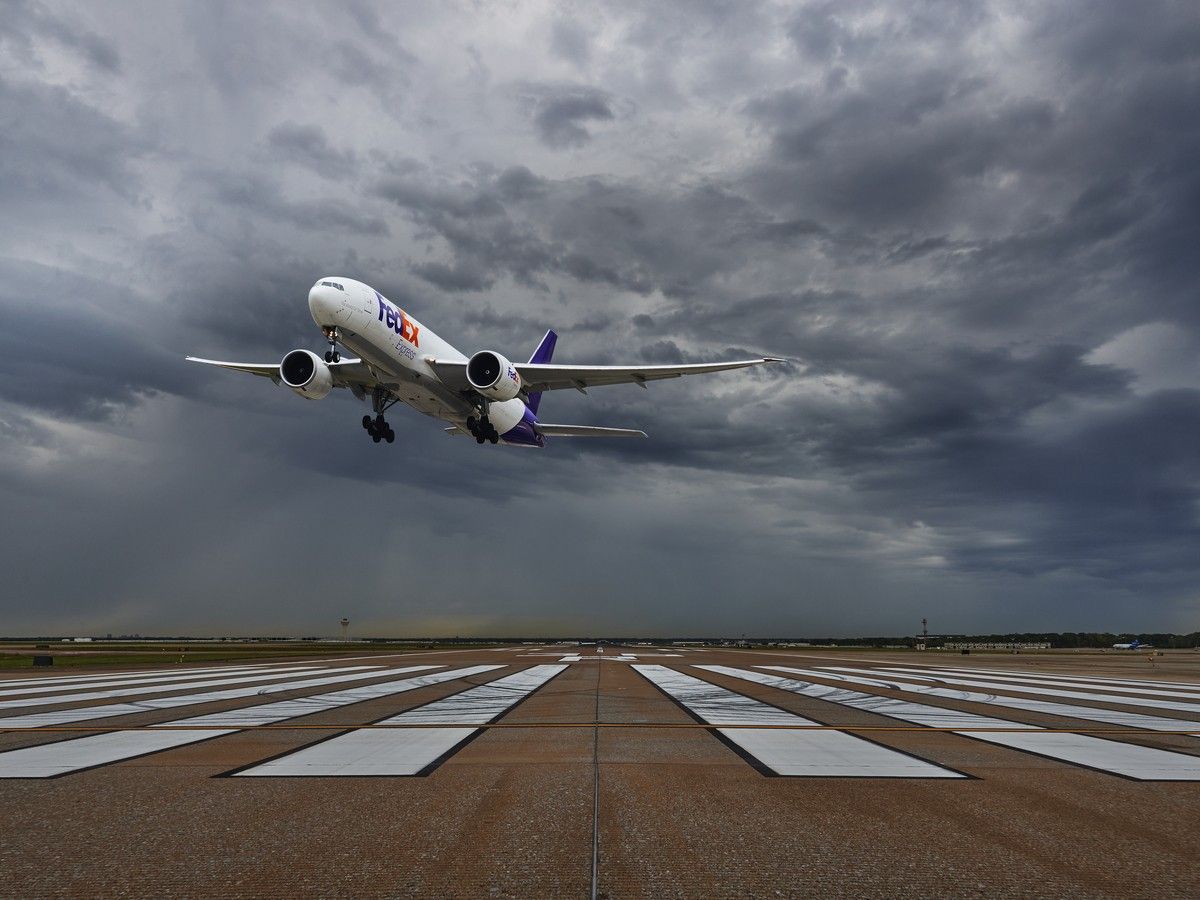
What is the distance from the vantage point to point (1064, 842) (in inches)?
209

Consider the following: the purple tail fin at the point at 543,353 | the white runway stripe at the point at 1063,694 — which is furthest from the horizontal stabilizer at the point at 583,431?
the white runway stripe at the point at 1063,694

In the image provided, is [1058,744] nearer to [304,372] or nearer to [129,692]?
[129,692]

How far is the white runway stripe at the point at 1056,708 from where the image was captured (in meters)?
12.2

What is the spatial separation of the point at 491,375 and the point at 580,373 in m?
5.35

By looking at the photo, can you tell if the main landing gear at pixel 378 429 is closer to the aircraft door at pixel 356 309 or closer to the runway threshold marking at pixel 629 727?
the aircraft door at pixel 356 309

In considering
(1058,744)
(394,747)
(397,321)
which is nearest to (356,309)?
(397,321)

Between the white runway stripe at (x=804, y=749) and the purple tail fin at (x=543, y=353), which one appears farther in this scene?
the purple tail fin at (x=543, y=353)

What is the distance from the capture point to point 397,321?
101 ft

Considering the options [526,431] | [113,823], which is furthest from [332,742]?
[526,431]

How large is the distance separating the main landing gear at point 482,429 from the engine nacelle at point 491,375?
6209 mm

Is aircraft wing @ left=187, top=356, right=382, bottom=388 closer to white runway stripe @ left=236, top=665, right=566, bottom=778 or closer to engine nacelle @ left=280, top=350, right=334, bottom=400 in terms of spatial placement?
engine nacelle @ left=280, top=350, right=334, bottom=400

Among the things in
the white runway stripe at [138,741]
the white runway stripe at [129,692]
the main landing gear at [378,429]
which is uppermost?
the main landing gear at [378,429]

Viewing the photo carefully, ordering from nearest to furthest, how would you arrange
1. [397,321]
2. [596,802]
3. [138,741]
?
[596,802] → [138,741] → [397,321]

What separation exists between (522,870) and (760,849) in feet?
5.75
